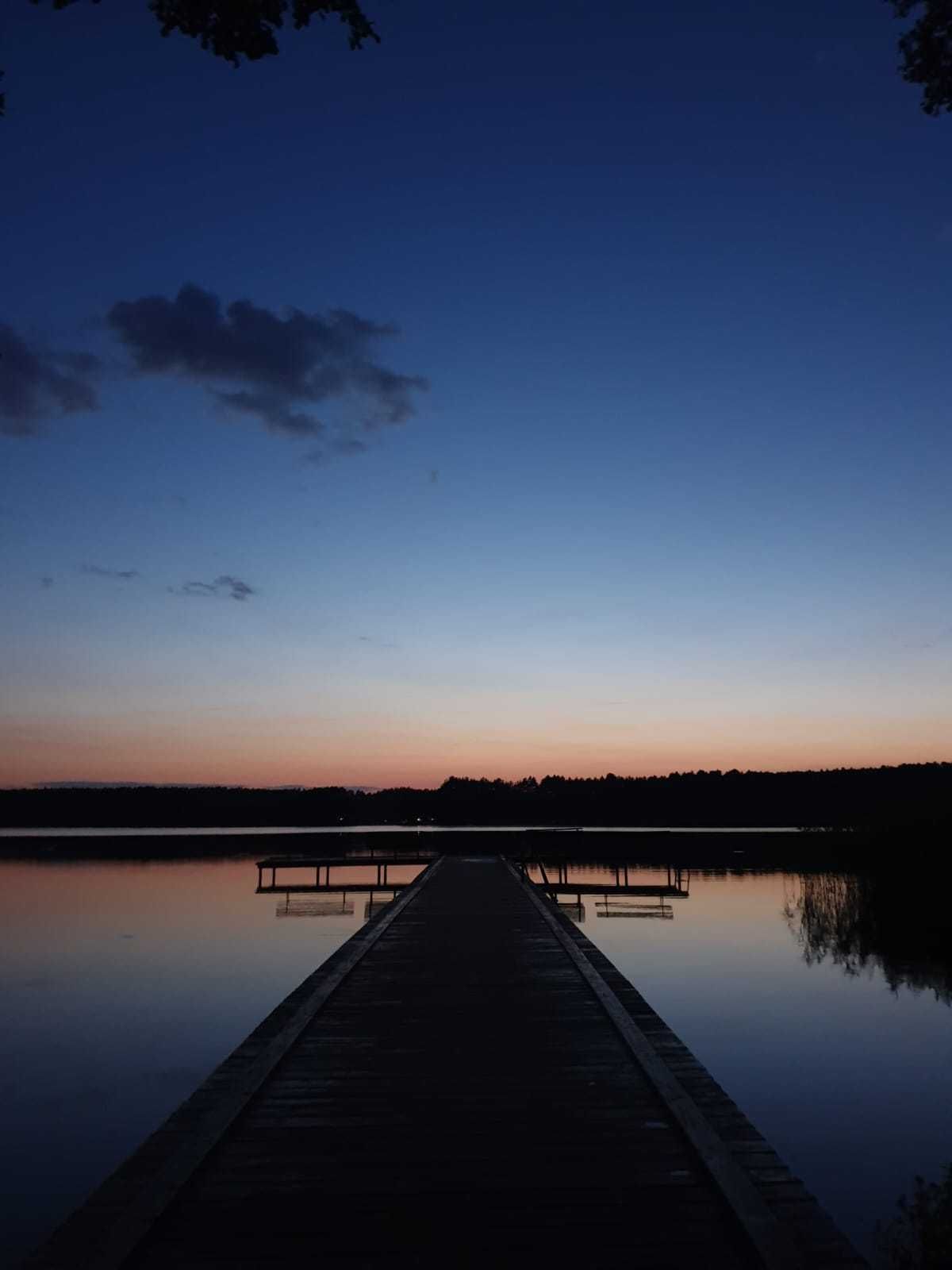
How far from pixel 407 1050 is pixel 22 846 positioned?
224 feet

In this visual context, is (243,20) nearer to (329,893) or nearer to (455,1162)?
(455,1162)

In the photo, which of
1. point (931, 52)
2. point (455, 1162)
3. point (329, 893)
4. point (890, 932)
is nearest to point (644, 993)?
point (890, 932)

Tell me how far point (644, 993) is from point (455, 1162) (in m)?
13.5

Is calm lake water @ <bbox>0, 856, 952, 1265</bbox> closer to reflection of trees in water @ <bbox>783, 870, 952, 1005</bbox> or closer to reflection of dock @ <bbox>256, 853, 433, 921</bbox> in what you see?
reflection of trees in water @ <bbox>783, 870, 952, 1005</bbox>

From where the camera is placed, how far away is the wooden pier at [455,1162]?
3.93 m

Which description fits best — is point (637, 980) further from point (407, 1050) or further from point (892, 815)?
point (407, 1050)

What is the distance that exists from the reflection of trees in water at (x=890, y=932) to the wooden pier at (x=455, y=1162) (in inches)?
471

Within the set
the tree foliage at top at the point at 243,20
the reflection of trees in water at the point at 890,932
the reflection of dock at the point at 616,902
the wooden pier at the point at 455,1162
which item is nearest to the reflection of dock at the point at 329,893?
the reflection of dock at the point at 616,902

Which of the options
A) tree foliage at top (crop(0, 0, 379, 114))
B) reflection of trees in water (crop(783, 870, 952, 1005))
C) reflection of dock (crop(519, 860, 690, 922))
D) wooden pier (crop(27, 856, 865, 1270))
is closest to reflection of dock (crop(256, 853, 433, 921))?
reflection of dock (crop(519, 860, 690, 922))

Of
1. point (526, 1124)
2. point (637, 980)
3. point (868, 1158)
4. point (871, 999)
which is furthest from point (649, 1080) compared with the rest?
point (637, 980)

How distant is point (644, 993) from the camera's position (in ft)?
56.6

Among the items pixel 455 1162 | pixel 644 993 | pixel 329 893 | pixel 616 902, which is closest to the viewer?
pixel 455 1162

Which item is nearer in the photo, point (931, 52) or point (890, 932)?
point (931, 52)

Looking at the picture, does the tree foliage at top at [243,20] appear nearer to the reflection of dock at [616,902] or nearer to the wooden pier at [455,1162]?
the wooden pier at [455,1162]
